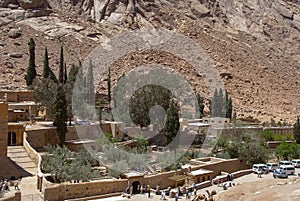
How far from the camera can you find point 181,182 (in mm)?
25109

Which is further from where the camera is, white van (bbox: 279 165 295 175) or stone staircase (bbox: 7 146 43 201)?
white van (bbox: 279 165 295 175)

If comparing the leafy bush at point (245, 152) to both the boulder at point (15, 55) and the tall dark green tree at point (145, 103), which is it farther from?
the boulder at point (15, 55)

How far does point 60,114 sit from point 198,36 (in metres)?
46.7

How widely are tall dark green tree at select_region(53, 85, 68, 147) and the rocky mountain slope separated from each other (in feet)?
63.6

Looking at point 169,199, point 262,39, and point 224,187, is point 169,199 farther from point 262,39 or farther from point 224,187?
point 262,39

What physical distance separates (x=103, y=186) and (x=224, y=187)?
6.63 m

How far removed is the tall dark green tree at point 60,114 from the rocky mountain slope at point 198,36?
63.6ft

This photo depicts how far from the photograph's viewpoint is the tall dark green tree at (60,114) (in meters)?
27.5

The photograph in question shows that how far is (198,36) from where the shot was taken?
7125cm

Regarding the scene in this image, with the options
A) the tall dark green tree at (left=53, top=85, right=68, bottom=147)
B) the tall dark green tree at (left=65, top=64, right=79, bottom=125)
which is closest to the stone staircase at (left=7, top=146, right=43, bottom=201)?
the tall dark green tree at (left=53, top=85, right=68, bottom=147)

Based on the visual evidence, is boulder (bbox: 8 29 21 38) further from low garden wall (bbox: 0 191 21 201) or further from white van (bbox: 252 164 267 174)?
low garden wall (bbox: 0 191 21 201)

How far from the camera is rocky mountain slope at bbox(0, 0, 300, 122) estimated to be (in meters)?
56.8

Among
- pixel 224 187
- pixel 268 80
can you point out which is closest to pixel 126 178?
pixel 224 187

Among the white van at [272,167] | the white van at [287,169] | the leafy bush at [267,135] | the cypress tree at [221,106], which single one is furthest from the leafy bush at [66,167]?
the cypress tree at [221,106]
